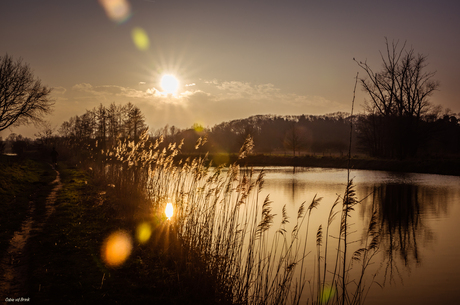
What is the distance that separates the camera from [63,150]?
1672 inches

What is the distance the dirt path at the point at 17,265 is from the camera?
15.9ft

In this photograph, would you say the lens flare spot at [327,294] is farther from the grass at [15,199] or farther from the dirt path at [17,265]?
the grass at [15,199]

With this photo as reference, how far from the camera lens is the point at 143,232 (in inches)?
340

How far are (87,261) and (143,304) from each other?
2.11 m

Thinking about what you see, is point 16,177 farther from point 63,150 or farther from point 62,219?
point 63,150

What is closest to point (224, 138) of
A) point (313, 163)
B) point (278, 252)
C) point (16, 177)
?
point (313, 163)

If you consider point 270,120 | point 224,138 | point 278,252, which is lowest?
point 278,252

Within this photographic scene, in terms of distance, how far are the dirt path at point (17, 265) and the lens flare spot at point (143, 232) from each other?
2550 mm

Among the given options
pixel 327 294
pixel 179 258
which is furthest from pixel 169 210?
pixel 327 294

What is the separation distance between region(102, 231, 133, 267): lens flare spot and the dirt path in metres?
1.51

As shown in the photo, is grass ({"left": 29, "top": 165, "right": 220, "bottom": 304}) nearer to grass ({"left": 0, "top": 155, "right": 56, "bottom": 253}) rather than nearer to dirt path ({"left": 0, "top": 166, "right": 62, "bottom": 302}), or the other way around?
dirt path ({"left": 0, "top": 166, "right": 62, "bottom": 302})

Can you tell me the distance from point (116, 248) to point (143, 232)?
1.31 metres

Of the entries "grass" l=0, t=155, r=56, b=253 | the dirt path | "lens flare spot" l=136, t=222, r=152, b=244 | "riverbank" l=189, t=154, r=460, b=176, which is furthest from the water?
"grass" l=0, t=155, r=56, b=253

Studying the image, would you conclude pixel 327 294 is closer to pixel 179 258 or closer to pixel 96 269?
pixel 179 258
